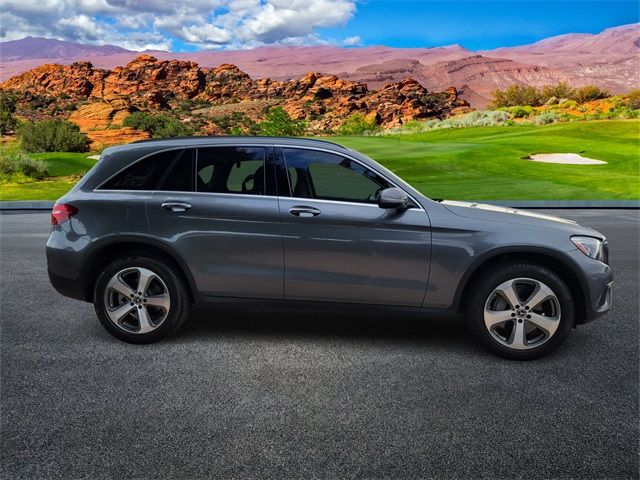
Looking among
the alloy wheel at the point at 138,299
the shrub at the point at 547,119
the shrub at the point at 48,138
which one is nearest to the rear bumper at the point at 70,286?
the alloy wheel at the point at 138,299

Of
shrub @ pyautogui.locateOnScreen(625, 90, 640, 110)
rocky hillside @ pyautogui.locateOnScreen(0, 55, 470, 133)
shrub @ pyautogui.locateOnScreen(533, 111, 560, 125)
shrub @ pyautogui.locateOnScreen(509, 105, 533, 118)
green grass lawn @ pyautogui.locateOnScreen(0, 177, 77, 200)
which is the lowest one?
green grass lawn @ pyautogui.locateOnScreen(0, 177, 77, 200)

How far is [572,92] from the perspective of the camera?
2992 inches

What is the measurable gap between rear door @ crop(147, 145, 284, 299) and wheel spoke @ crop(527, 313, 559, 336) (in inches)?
79.7

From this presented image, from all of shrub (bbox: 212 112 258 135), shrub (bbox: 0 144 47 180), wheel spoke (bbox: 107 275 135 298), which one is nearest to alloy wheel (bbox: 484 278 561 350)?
wheel spoke (bbox: 107 275 135 298)

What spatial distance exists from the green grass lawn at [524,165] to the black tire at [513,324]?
15.4m

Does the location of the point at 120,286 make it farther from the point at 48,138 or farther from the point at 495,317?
the point at 48,138

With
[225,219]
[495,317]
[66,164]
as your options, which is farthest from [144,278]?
[66,164]

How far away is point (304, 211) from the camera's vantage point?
490 cm

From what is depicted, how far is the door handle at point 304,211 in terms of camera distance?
4.89 metres

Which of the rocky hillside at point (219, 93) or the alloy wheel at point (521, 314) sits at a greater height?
the rocky hillside at point (219, 93)

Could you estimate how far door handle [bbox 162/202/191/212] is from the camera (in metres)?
5.05

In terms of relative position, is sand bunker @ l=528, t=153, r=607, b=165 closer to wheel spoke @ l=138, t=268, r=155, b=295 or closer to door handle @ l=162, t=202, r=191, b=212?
door handle @ l=162, t=202, r=191, b=212

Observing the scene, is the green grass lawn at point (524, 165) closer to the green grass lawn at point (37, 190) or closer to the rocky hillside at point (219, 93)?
the green grass lawn at point (37, 190)

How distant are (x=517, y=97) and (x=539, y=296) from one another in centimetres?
8082
